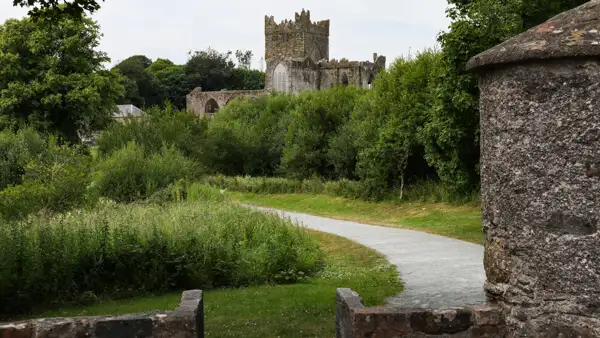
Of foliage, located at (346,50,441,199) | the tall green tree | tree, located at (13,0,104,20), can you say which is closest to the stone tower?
foliage, located at (346,50,441,199)

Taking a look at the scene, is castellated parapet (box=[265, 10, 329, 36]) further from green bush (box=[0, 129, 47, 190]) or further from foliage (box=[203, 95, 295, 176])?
green bush (box=[0, 129, 47, 190])

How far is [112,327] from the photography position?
6.01m

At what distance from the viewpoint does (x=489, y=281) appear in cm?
618

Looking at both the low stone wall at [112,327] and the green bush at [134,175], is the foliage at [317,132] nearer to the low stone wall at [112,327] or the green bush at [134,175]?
the green bush at [134,175]

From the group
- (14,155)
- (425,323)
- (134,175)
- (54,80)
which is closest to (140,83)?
(54,80)

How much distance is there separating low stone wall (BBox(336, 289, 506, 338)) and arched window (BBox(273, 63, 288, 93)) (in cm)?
5439

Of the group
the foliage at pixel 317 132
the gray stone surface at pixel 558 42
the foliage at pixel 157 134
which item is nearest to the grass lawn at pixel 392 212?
the foliage at pixel 317 132

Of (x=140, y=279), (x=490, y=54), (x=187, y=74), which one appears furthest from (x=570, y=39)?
(x=187, y=74)

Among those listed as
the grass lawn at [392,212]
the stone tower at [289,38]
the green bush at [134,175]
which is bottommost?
the grass lawn at [392,212]

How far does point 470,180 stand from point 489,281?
13.8 m

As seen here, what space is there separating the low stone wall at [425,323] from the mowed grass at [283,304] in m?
3.04

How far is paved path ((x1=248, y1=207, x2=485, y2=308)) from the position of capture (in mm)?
11367

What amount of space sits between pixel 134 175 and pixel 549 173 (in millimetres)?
20898

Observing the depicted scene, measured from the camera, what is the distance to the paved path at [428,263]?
11367 millimetres
